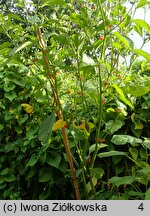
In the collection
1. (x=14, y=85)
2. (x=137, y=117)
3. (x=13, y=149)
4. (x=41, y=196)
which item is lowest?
(x=41, y=196)

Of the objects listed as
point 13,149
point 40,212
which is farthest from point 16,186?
point 40,212

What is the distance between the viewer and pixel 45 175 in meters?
2.02

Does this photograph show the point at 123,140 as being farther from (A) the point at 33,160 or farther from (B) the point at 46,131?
(A) the point at 33,160

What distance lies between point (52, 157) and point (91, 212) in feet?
2.75

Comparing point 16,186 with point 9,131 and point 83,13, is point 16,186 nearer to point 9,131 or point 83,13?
point 9,131

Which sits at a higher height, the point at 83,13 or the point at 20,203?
the point at 83,13

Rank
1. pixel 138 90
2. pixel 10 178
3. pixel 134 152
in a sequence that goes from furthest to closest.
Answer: pixel 10 178 < pixel 134 152 < pixel 138 90

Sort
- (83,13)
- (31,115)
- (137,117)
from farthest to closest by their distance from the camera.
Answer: (31,115)
(137,117)
(83,13)

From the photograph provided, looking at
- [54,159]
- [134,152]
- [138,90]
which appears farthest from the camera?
[54,159]

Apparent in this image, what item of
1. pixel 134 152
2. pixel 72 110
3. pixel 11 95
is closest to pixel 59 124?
pixel 72 110

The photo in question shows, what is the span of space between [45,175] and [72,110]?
41 centimetres

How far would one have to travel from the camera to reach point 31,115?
2.19 m

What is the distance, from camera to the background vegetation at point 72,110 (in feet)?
4.83

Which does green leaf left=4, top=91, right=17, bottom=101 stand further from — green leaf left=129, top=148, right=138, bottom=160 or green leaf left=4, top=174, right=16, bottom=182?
green leaf left=129, top=148, right=138, bottom=160
